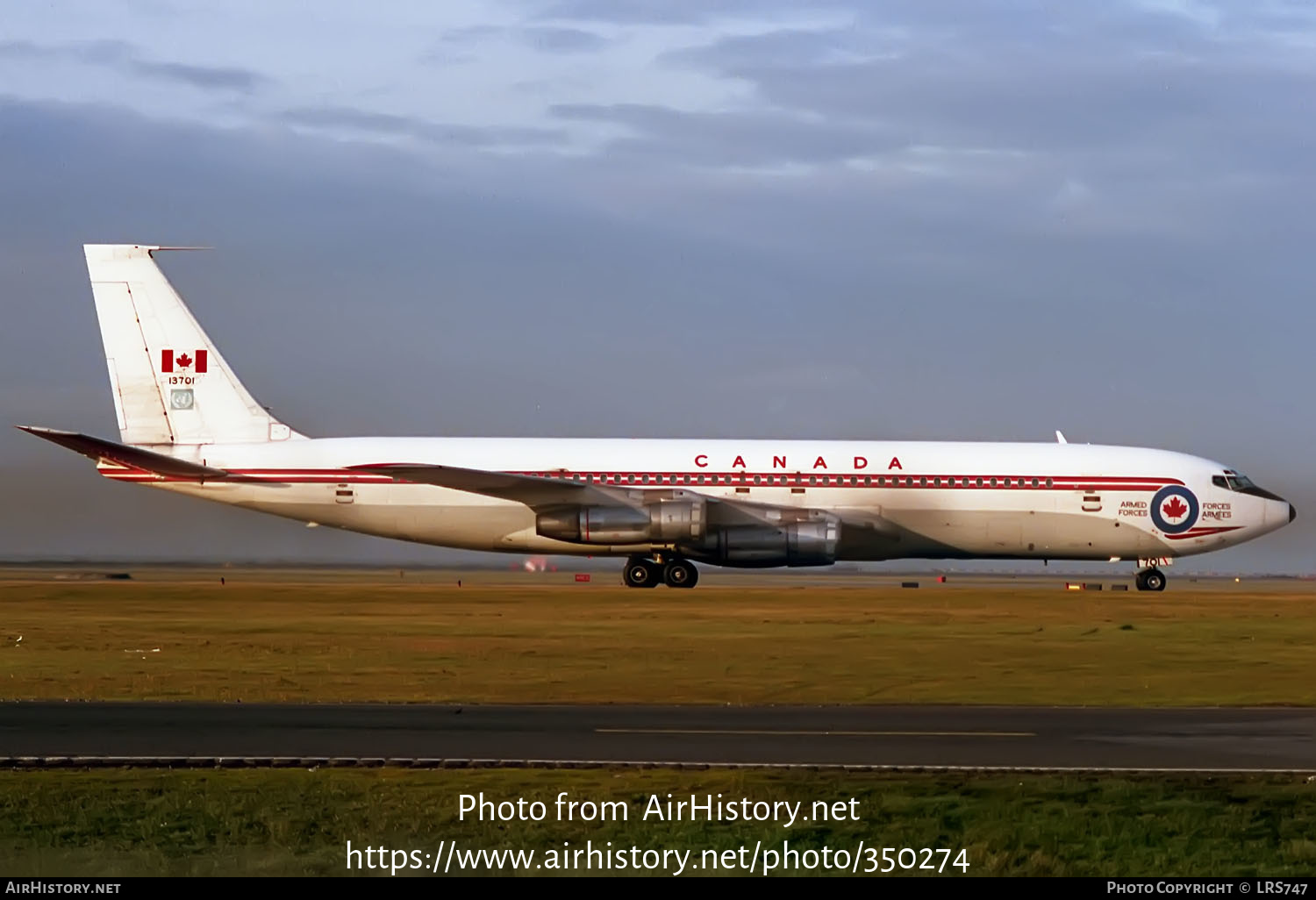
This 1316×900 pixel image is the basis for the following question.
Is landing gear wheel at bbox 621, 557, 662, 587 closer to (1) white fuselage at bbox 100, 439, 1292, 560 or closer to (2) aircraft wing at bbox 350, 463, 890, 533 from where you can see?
(1) white fuselage at bbox 100, 439, 1292, 560

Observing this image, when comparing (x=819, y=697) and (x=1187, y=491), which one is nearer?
(x=819, y=697)

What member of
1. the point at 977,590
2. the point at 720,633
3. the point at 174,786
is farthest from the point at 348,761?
the point at 977,590

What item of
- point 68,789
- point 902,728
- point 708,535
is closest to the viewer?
point 68,789

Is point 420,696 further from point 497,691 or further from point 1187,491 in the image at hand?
point 1187,491

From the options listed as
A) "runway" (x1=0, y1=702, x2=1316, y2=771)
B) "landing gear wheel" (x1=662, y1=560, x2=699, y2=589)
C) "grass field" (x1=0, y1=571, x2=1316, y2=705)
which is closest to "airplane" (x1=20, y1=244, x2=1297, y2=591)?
"landing gear wheel" (x1=662, y1=560, x2=699, y2=589)

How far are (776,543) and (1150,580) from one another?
11471 millimetres

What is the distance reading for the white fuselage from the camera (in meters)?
46.8

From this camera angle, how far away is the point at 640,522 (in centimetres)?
4550

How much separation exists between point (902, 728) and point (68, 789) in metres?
8.47

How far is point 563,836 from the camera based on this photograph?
11.6 metres

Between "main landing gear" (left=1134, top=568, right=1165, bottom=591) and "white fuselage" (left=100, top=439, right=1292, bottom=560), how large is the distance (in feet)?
3.64

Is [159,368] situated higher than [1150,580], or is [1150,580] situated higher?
[159,368]

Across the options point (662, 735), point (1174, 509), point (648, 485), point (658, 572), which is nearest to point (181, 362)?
point (648, 485)

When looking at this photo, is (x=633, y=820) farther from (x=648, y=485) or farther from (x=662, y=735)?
(x=648, y=485)
